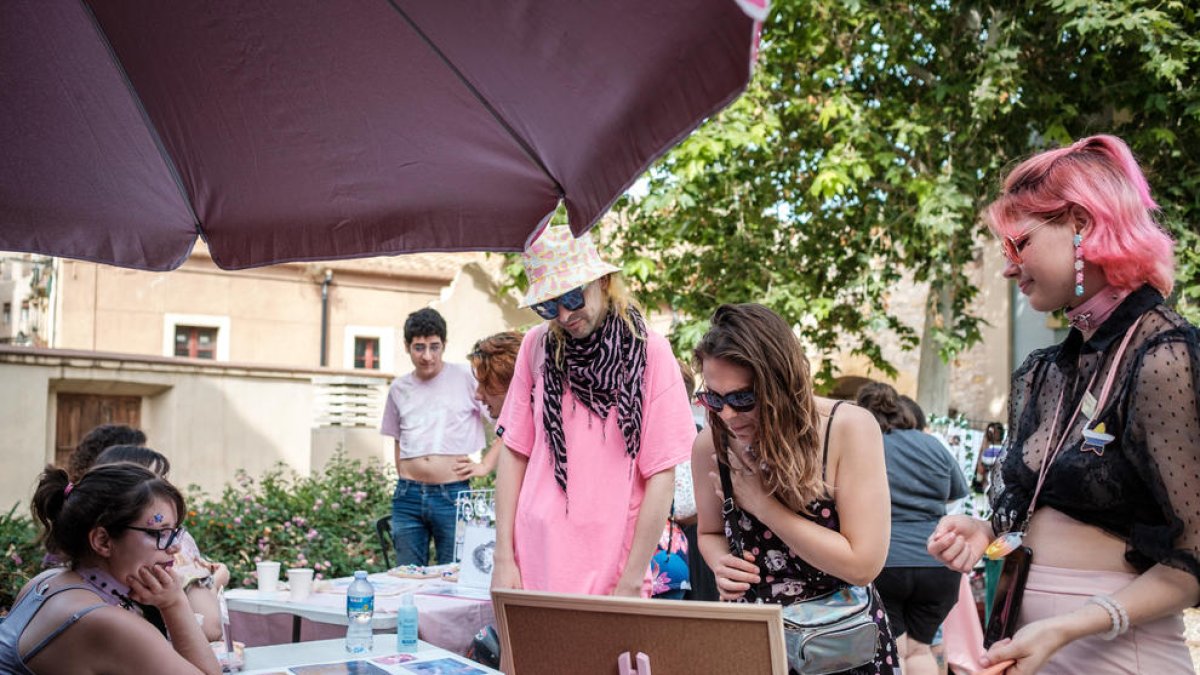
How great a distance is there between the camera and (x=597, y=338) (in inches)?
138

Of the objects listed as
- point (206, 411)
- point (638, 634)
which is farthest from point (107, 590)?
point (206, 411)

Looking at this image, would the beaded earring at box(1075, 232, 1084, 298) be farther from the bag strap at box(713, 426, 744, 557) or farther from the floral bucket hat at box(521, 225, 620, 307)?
the floral bucket hat at box(521, 225, 620, 307)

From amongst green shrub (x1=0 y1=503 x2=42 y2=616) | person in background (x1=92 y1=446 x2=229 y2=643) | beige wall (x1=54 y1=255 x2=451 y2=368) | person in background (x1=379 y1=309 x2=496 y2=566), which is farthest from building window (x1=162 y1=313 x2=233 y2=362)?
person in background (x1=92 y1=446 x2=229 y2=643)

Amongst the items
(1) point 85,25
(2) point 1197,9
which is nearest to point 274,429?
(2) point 1197,9

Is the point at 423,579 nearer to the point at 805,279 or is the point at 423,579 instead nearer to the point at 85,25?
the point at 85,25

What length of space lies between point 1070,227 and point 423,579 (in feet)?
11.0

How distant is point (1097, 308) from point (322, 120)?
1848 millimetres

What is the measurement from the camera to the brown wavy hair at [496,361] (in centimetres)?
475

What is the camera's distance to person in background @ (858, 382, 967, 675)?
5.54 m

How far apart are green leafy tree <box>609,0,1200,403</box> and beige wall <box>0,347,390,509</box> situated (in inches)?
221

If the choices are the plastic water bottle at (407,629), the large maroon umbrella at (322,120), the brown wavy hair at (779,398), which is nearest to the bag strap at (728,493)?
the brown wavy hair at (779,398)

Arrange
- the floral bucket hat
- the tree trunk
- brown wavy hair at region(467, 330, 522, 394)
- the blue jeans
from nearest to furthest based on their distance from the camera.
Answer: the floral bucket hat < brown wavy hair at region(467, 330, 522, 394) < the blue jeans < the tree trunk

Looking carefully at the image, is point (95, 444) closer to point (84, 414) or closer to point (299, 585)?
point (299, 585)

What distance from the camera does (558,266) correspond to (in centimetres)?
345
